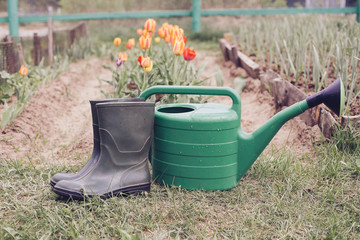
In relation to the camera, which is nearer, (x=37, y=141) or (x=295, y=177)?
(x=295, y=177)

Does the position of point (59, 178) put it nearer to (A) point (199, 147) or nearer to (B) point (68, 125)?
(A) point (199, 147)

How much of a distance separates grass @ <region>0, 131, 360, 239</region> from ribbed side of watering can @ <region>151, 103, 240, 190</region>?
0.17 feet

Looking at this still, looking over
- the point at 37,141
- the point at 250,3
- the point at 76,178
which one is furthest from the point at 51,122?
the point at 250,3

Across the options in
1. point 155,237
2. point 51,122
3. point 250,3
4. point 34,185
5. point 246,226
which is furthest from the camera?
point 250,3

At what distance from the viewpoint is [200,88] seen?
1.73m

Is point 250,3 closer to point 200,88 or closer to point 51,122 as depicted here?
point 51,122

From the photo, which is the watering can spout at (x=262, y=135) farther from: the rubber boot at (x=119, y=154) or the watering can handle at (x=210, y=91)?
the rubber boot at (x=119, y=154)

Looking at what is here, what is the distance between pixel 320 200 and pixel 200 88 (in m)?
0.69

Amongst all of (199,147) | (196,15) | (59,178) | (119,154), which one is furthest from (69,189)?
(196,15)

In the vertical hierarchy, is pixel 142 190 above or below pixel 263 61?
below

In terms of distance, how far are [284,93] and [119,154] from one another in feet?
4.79

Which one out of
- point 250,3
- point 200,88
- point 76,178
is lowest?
point 76,178

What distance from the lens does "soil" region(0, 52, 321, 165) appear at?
2.32 m

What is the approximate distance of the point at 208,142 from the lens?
1714 mm
